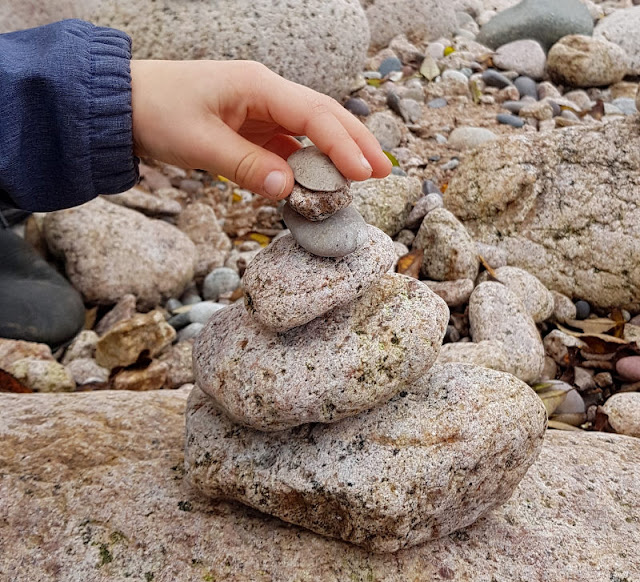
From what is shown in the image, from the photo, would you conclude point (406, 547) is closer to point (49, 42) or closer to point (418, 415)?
point (418, 415)

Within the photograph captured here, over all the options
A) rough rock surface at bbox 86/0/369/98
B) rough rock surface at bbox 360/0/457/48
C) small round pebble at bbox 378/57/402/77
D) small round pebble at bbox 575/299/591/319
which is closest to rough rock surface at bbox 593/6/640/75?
rough rock surface at bbox 360/0/457/48

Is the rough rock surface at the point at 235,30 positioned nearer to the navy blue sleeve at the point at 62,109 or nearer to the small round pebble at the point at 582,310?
the small round pebble at the point at 582,310

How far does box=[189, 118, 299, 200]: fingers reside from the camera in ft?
6.27

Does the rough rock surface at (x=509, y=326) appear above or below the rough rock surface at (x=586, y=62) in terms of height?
below

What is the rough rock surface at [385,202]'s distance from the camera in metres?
4.64

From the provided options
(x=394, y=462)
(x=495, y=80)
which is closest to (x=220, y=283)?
(x=394, y=462)

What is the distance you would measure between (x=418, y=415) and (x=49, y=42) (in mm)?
1862

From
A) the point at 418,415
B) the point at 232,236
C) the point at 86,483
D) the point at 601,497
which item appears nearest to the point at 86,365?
the point at 86,483

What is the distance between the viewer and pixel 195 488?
221cm

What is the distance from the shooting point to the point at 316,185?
73.7 inches

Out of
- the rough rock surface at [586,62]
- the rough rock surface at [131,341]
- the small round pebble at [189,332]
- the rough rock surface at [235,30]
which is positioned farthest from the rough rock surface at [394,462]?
the rough rock surface at [586,62]

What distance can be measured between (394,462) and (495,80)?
21.8ft

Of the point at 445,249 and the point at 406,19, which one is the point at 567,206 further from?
the point at 406,19

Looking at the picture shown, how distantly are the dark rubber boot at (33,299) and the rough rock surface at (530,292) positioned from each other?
3.11 m
